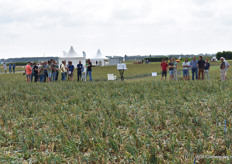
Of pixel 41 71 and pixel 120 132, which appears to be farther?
pixel 41 71

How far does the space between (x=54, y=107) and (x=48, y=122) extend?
184cm

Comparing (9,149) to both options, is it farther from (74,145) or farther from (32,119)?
(32,119)

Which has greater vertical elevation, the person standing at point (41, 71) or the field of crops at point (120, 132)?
the person standing at point (41, 71)

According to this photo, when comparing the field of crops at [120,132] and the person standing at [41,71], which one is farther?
the person standing at [41,71]

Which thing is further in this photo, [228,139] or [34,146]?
[34,146]

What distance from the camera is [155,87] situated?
39.4 feet

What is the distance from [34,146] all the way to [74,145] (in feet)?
3.09

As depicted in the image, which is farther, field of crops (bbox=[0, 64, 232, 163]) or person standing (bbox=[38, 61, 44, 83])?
person standing (bbox=[38, 61, 44, 83])

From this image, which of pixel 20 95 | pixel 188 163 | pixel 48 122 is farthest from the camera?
pixel 20 95

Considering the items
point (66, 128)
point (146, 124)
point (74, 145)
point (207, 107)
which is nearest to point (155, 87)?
point (207, 107)

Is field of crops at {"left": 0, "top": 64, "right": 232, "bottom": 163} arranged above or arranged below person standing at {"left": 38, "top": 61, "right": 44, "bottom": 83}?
below

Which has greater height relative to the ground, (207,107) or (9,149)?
(207,107)

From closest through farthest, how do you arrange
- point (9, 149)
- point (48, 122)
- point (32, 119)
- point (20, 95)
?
point (9, 149)
point (48, 122)
point (32, 119)
point (20, 95)

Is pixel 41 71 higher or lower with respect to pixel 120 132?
higher
